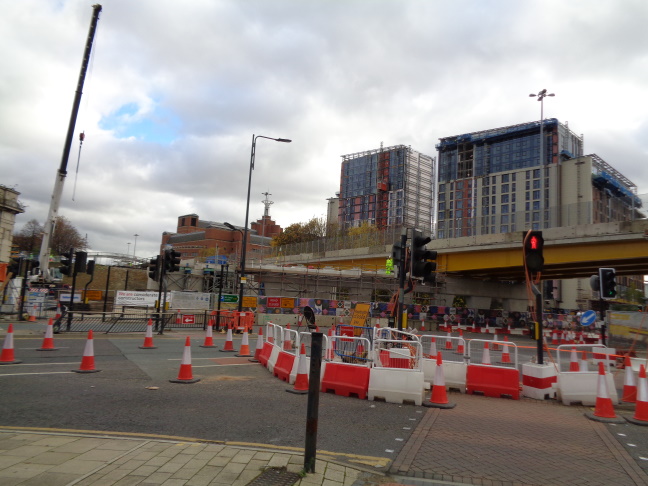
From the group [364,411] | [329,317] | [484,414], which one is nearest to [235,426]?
[364,411]

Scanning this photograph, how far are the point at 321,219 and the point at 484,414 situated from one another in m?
78.4

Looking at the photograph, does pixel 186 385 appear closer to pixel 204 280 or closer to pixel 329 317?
pixel 329 317

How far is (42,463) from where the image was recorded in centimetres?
441

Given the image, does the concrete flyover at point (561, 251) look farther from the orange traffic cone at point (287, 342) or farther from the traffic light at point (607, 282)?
the orange traffic cone at point (287, 342)

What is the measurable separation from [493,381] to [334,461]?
570 cm

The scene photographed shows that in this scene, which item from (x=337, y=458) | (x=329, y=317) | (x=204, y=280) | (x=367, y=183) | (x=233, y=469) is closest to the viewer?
(x=233, y=469)

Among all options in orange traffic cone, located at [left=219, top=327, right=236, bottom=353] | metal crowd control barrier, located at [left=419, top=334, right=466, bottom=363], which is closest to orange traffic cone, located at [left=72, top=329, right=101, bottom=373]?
orange traffic cone, located at [left=219, top=327, right=236, bottom=353]

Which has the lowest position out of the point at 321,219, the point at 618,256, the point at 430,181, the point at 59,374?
the point at 59,374

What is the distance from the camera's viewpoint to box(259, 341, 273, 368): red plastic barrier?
38.8ft

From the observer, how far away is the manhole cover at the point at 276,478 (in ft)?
13.3

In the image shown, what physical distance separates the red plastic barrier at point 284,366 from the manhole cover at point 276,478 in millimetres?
5161

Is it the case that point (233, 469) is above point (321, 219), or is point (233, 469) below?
below

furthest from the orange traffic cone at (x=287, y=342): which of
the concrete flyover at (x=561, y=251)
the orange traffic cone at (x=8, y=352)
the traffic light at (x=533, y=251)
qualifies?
the concrete flyover at (x=561, y=251)

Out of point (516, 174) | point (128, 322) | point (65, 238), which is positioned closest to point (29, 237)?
point (65, 238)
